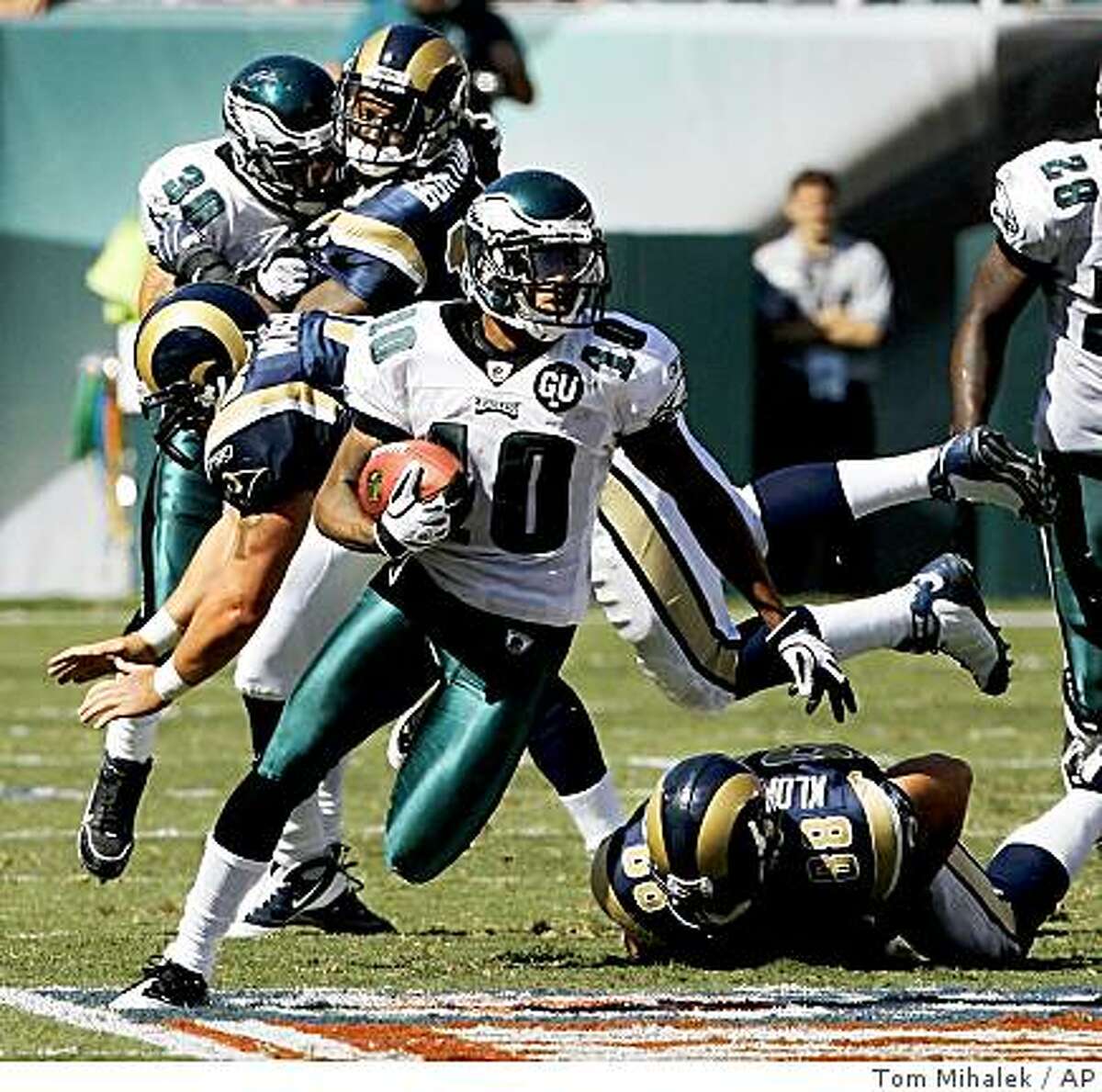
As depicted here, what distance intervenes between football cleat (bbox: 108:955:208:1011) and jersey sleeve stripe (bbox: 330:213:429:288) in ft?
4.90

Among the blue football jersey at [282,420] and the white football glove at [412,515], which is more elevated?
the white football glove at [412,515]

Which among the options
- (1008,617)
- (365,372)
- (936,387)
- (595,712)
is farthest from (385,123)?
(936,387)

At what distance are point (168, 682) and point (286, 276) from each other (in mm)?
1005

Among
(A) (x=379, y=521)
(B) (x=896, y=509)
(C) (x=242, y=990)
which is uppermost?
(A) (x=379, y=521)

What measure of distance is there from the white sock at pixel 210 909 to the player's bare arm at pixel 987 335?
1624mm

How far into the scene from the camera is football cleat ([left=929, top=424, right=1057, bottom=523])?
5.78m

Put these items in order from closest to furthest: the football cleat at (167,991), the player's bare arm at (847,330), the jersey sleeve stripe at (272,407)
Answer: the football cleat at (167,991)
the jersey sleeve stripe at (272,407)
the player's bare arm at (847,330)

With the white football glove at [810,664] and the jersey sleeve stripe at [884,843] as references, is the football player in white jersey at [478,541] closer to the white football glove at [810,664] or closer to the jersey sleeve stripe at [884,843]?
the white football glove at [810,664]

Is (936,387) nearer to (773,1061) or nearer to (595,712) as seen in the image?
(595,712)

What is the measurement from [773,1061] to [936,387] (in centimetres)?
881

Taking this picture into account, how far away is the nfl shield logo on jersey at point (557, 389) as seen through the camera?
5152mm

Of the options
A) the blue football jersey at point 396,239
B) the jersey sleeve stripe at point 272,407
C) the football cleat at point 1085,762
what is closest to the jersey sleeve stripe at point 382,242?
the blue football jersey at point 396,239

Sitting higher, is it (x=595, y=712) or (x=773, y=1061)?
(x=773, y=1061)

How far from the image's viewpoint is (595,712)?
9578 millimetres
